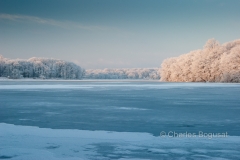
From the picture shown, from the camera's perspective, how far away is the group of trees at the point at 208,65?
210 ft

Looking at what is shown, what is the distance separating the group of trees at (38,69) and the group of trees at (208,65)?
70342 millimetres

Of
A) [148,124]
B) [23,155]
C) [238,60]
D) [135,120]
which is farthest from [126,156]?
[238,60]

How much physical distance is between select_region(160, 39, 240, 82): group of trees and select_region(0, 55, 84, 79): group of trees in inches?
2769

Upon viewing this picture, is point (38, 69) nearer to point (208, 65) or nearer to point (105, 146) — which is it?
point (208, 65)

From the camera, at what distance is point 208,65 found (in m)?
74.4

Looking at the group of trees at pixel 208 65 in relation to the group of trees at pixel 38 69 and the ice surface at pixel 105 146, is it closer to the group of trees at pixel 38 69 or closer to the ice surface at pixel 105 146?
the ice surface at pixel 105 146

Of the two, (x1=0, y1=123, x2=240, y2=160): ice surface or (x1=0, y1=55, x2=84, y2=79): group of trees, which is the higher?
(x1=0, y1=55, x2=84, y2=79): group of trees

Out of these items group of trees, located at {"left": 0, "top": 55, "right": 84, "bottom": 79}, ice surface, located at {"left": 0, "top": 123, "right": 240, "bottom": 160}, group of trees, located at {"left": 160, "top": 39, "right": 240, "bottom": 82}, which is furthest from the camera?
group of trees, located at {"left": 0, "top": 55, "right": 84, "bottom": 79}

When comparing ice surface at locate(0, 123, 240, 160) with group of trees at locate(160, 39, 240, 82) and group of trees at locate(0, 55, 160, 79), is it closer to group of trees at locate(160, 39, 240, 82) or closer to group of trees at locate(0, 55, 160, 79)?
group of trees at locate(160, 39, 240, 82)

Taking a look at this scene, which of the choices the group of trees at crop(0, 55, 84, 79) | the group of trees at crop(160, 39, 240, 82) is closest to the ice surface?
the group of trees at crop(160, 39, 240, 82)

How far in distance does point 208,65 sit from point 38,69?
9873 centimetres

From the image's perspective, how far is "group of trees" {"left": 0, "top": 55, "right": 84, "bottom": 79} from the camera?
444ft

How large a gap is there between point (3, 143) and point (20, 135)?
0.90m

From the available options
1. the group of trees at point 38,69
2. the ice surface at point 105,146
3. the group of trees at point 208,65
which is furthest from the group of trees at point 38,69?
the ice surface at point 105,146
